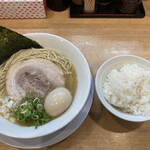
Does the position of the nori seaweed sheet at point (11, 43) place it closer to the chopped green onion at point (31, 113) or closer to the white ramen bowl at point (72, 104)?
the white ramen bowl at point (72, 104)

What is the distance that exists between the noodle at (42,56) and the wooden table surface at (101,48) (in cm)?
31

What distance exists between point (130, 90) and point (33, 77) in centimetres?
83

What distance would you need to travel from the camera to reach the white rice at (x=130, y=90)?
1183 millimetres

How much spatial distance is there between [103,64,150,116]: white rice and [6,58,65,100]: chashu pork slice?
0.43m

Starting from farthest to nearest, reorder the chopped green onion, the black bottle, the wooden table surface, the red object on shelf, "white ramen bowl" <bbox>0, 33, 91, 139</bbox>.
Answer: the black bottle, the red object on shelf, the wooden table surface, the chopped green onion, "white ramen bowl" <bbox>0, 33, 91, 139</bbox>

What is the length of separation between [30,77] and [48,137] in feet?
1.74

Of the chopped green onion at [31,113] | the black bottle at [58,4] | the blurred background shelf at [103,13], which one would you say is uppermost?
the black bottle at [58,4]

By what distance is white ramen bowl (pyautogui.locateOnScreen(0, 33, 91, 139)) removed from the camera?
3.38ft

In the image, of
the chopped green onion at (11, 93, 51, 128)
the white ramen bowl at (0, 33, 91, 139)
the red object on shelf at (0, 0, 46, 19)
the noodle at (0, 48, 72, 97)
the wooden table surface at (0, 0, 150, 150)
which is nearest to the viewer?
the white ramen bowl at (0, 33, 91, 139)

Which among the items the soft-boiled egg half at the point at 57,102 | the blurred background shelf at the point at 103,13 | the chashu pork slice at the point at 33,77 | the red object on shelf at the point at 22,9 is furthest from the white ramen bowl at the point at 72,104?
the blurred background shelf at the point at 103,13

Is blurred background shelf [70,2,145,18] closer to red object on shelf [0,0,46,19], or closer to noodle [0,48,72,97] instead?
red object on shelf [0,0,46,19]

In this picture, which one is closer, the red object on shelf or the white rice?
the white rice

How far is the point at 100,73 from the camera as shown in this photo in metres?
1.31

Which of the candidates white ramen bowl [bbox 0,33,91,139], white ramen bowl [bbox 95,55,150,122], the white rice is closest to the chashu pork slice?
white ramen bowl [bbox 0,33,91,139]
